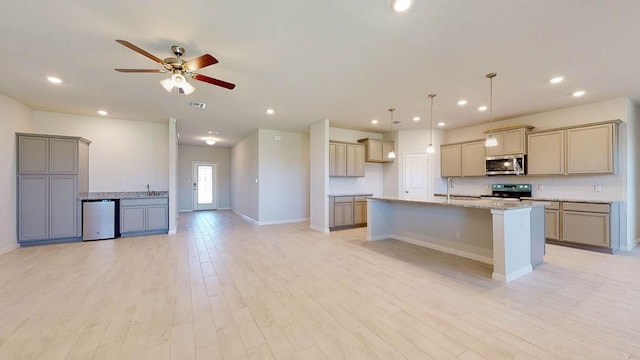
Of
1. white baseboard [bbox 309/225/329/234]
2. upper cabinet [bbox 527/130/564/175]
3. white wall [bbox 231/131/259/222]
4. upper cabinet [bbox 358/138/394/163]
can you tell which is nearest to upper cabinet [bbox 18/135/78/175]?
white wall [bbox 231/131/259/222]

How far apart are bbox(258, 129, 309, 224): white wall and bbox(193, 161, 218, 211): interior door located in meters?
4.53

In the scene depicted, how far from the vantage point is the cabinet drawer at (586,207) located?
427 cm

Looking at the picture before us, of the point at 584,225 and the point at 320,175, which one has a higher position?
the point at 320,175

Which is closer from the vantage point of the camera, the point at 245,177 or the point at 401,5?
the point at 401,5

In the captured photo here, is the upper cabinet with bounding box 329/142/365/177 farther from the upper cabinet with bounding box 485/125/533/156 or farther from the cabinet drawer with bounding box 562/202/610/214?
the cabinet drawer with bounding box 562/202/610/214

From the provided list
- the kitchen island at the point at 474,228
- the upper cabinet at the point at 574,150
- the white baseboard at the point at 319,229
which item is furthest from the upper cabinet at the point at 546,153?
the white baseboard at the point at 319,229

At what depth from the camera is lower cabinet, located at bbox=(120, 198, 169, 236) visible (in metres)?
5.53

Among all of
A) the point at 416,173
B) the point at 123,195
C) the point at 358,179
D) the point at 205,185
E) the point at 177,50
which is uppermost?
the point at 177,50

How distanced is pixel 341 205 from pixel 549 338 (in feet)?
15.4

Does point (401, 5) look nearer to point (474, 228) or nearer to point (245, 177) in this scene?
point (474, 228)

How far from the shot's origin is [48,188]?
490 cm

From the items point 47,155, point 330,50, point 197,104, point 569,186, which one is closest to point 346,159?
point 197,104

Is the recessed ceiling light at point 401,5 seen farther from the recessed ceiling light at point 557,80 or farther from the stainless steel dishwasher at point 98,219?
the stainless steel dishwasher at point 98,219

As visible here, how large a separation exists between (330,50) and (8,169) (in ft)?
19.2
